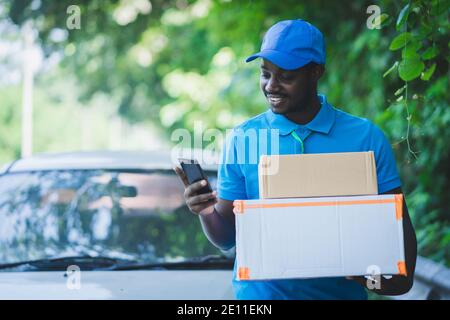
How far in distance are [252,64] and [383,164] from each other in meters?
9.96

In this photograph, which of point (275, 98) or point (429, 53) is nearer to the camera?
point (275, 98)

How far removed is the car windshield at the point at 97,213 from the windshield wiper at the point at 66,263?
202mm

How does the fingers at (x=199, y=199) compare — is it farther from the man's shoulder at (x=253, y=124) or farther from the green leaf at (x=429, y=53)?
the green leaf at (x=429, y=53)

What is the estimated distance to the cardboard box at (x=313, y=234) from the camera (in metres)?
2.38

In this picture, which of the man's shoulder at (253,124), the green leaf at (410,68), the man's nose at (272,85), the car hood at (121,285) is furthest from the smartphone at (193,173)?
the green leaf at (410,68)

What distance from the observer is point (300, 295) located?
2.67m

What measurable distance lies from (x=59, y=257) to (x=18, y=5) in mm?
5123

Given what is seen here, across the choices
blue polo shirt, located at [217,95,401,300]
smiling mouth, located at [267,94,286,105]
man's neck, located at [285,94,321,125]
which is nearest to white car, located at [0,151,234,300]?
blue polo shirt, located at [217,95,401,300]

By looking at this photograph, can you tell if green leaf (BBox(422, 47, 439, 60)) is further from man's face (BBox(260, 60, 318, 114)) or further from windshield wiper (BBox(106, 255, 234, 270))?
windshield wiper (BBox(106, 255, 234, 270))

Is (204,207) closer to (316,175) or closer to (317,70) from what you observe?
(316,175)

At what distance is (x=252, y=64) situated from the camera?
12.6m

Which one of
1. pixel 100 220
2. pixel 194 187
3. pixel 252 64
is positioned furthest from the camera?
pixel 252 64

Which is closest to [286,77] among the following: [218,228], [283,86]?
[283,86]

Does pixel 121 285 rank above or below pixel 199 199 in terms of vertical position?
below
